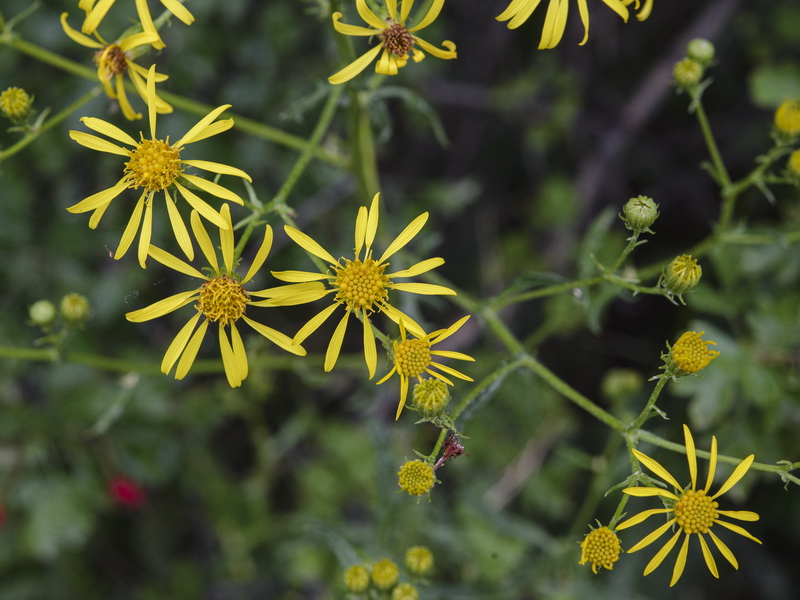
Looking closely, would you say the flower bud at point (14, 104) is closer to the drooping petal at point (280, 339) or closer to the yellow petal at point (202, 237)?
the yellow petal at point (202, 237)

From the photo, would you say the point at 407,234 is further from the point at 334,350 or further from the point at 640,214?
the point at 640,214

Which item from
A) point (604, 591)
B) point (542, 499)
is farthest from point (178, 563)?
point (604, 591)

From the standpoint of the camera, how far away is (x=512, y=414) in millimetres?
4965

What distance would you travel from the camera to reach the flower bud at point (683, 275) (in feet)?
9.62

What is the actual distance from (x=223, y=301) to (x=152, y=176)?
0.60 m

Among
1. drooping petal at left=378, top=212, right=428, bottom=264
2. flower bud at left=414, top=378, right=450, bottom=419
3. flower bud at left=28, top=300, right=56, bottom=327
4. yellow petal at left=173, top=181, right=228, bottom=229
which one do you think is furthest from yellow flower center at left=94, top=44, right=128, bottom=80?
flower bud at left=414, top=378, right=450, bottom=419

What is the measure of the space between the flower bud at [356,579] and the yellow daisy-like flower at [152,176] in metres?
1.56

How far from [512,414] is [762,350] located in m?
1.58

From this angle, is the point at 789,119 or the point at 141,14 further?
the point at 789,119

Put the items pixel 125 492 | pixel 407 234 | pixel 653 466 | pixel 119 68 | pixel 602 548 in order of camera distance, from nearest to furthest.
Result: pixel 602 548 < pixel 653 466 < pixel 407 234 < pixel 119 68 < pixel 125 492

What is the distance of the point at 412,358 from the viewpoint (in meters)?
2.94

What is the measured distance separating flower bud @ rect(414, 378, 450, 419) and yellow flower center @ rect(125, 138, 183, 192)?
137cm

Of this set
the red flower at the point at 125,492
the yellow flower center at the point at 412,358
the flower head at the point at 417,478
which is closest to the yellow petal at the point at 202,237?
the yellow flower center at the point at 412,358

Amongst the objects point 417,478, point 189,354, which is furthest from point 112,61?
point 417,478
